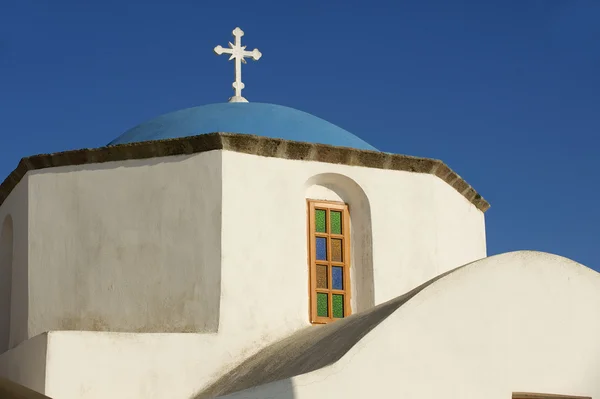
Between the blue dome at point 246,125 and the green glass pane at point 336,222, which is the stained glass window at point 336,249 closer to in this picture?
the green glass pane at point 336,222

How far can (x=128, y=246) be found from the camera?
33.2 ft

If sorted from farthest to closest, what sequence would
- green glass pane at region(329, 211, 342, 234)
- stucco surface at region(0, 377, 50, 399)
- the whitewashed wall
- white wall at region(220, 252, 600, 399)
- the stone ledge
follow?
green glass pane at region(329, 211, 342, 234) < the stone ledge < the whitewashed wall < stucco surface at region(0, 377, 50, 399) < white wall at region(220, 252, 600, 399)

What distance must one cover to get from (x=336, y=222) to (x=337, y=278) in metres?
0.57

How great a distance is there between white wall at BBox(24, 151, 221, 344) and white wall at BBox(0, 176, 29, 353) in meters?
0.18

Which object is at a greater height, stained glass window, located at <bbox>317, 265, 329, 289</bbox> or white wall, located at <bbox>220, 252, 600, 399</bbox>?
stained glass window, located at <bbox>317, 265, 329, 289</bbox>

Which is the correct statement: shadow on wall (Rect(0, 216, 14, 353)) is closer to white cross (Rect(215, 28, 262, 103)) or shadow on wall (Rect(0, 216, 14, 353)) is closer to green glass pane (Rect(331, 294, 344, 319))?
white cross (Rect(215, 28, 262, 103))

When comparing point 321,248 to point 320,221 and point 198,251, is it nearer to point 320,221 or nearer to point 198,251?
point 320,221

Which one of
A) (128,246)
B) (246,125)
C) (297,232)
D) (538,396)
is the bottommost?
(538,396)

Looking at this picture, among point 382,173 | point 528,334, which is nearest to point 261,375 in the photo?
point 528,334

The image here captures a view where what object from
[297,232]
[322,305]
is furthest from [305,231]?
[322,305]

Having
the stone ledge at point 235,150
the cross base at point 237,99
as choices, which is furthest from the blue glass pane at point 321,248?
the cross base at point 237,99

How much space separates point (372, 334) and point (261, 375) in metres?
1.31

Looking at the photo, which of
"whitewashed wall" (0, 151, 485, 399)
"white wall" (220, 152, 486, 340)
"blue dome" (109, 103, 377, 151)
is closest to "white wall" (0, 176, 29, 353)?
"whitewashed wall" (0, 151, 485, 399)

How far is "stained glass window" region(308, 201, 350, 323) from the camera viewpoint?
1027cm
